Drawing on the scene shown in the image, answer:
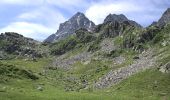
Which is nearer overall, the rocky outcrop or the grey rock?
the grey rock

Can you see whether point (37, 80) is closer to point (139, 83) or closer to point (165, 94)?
point (139, 83)

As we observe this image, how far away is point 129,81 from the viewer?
122062mm

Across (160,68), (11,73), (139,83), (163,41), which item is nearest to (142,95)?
(139,83)

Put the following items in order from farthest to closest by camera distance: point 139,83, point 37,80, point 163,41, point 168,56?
point 163,41
point 168,56
point 37,80
point 139,83

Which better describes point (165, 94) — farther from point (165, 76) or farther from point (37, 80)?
point (37, 80)

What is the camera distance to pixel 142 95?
336 feet

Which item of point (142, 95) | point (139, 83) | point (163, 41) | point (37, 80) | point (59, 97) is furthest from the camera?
point (163, 41)

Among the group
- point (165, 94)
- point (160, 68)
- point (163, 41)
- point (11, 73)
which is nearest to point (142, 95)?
point (165, 94)

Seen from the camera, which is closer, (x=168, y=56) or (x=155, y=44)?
(x=168, y=56)

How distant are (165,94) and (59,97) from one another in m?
31.0

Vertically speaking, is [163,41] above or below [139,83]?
above

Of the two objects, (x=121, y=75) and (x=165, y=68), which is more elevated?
(x=165, y=68)

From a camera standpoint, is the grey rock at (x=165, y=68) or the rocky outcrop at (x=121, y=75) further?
the rocky outcrop at (x=121, y=75)

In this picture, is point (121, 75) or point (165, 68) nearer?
point (165, 68)
